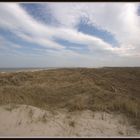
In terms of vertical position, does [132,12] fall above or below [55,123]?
above

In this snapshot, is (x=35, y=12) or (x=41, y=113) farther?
(x=35, y=12)

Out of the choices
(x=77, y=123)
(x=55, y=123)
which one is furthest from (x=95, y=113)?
(x=55, y=123)

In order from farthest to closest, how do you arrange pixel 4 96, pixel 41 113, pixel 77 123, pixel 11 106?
pixel 4 96 → pixel 11 106 → pixel 41 113 → pixel 77 123

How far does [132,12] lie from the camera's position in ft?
7.06

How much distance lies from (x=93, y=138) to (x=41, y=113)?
1033mm

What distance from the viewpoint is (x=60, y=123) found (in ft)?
6.85

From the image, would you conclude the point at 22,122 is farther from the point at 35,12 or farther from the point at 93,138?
the point at 35,12

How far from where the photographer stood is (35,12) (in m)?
2.53

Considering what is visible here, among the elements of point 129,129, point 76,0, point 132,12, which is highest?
point 132,12

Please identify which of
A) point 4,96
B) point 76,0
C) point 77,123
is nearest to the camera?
point 76,0

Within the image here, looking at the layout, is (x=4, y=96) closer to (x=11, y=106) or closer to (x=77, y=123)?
(x=11, y=106)

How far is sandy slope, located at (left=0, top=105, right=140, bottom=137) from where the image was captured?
1.80m

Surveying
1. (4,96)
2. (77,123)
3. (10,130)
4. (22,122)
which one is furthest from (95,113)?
(4,96)

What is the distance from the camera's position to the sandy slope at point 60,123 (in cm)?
180
